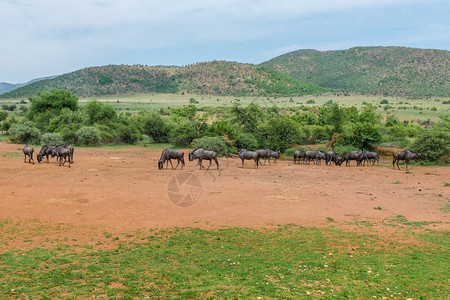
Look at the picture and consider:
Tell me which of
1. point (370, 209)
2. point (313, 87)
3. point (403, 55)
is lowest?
point (370, 209)

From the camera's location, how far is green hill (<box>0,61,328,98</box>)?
12138cm

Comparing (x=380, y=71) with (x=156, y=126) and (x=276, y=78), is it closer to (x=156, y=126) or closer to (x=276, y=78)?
(x=276, y=78)

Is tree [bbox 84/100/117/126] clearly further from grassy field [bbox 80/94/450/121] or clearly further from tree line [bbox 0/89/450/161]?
grassy field [bbox 80/94/450/121]

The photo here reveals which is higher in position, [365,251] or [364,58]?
[364,58]

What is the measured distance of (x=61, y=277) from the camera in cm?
863

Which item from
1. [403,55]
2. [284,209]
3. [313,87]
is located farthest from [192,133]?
[403,55]

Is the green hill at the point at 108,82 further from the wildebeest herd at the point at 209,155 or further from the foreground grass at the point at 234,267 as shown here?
the foreground grass at the point at 234,267

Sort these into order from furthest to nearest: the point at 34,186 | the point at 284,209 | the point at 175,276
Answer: the point at 34,186
the point at 284,209
the point at 175,276

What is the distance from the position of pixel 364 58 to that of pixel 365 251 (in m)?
142

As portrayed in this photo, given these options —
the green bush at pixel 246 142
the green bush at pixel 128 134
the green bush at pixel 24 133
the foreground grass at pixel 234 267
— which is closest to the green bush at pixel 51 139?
the green bush at pixel 24 133

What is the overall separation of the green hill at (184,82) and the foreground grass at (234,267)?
347 ft

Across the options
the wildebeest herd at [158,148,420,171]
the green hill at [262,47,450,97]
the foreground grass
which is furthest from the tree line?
the green hill at [262,47,450,97]

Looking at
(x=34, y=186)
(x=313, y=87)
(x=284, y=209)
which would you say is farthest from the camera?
(x=313, y=87)

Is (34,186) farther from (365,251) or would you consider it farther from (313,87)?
(313,87)
